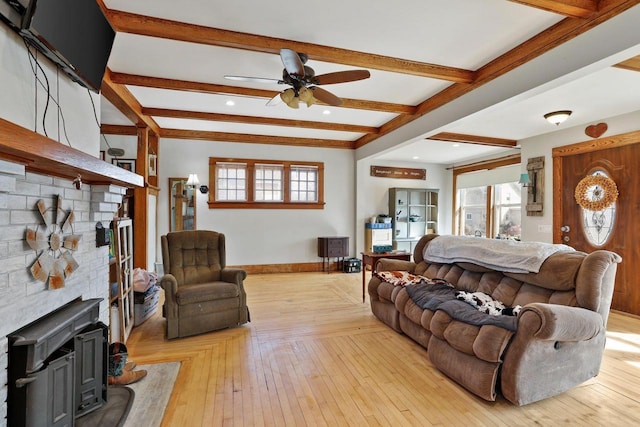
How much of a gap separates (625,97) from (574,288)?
8.82ft

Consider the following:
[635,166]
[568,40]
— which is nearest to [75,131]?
[568,40]

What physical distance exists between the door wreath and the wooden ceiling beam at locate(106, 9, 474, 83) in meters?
2.50

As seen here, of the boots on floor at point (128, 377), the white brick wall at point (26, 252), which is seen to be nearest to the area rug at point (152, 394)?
the boots on floor at point (128, 377)

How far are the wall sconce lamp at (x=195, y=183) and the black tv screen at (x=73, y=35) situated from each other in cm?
338

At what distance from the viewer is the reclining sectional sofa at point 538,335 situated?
1.93 meters

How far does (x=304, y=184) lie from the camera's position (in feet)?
21.1

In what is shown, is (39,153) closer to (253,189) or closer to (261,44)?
(261,44)

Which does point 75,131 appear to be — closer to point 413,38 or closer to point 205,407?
point 205,407

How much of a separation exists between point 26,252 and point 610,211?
5.83 metres

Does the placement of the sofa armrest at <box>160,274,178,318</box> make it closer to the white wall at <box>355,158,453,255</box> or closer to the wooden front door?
the white wall at <box>355,158,453,255</box>

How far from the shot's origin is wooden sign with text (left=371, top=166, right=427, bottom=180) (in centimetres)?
720

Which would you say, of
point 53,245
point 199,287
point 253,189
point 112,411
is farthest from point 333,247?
point 53,245

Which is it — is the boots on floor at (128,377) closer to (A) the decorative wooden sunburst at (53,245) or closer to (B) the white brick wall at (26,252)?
(B) the white brick wall at (26,252)

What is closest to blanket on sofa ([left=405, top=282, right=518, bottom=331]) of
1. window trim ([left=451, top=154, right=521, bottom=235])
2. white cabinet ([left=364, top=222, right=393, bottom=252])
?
white cabinet ([left=364, top=222, right=393, bottom=252])
